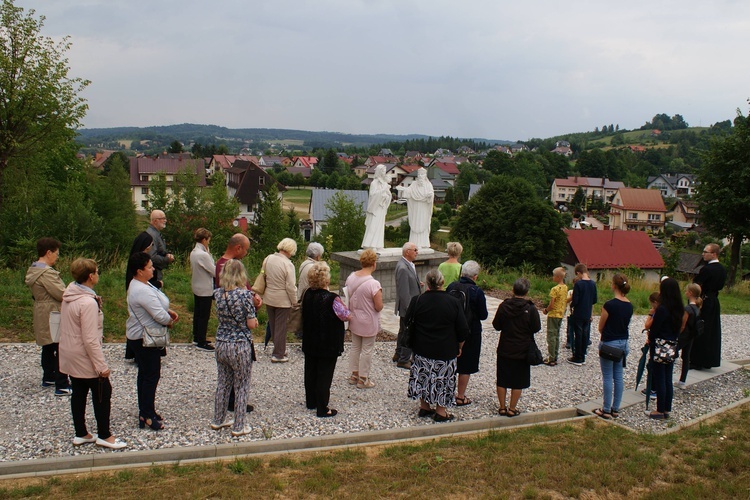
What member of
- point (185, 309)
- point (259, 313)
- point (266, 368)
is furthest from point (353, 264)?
point (266, 368)

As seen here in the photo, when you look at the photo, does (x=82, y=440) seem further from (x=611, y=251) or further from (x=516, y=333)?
(x=611, y=251)

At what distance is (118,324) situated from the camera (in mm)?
9641

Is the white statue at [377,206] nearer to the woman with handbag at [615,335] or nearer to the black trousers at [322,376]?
the black trousers at [322,376]

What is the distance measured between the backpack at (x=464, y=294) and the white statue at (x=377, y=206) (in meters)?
6.30

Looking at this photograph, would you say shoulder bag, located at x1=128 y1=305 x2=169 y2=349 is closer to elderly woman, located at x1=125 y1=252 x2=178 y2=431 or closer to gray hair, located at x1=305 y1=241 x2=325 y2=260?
elderly woman, located at x1=125 y1=252 x2=178 y2=431

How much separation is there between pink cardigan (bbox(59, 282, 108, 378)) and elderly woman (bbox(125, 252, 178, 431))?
39 cm

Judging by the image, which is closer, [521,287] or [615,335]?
[521,287]

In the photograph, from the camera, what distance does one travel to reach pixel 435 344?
20.4ft

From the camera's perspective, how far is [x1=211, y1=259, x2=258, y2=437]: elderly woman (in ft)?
17.9

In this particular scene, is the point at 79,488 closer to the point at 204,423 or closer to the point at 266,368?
the point at 204,423

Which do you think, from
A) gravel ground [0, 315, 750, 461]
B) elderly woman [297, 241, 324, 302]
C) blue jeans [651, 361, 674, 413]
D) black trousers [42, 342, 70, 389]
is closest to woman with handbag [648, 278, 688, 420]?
blue jeans [651, 361, 674, 413]

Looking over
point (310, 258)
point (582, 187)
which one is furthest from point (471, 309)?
point (582, 187)

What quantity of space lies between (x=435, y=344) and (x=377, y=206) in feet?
22.9

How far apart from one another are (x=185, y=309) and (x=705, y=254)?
28.0 ft
